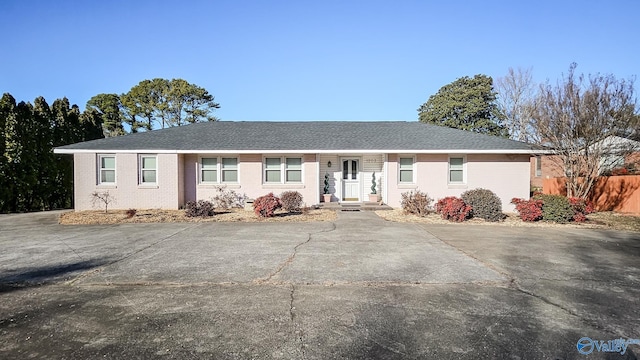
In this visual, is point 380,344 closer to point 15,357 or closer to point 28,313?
point 15,357

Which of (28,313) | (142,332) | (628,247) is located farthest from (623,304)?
(28,313)

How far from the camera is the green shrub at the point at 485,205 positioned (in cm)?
1209

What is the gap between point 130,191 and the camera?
14445 mm

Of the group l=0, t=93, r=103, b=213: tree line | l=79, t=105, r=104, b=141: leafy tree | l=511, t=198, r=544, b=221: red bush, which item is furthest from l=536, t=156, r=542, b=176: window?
l=0, t=93, r=103, b=213: tree line

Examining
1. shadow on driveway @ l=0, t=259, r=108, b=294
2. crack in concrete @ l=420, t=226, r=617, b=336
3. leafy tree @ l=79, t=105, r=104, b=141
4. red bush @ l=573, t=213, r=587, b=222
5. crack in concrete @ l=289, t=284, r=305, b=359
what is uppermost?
leafy tree @ l=79, t=105, r=104, b=141

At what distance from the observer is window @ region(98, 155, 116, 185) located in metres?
14.4

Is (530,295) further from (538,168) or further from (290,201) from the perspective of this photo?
(538,168)

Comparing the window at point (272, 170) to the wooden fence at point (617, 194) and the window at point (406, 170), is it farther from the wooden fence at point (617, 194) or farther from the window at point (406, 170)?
the wooden fence at point (617, 194)

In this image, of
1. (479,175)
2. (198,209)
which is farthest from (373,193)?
(198,209)

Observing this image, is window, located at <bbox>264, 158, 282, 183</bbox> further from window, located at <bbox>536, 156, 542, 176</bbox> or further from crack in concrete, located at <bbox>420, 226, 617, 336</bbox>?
window, located at <bbox>536, 156, 542, 176</bbox>

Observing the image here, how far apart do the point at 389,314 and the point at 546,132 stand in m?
13.5

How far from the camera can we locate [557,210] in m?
11.6

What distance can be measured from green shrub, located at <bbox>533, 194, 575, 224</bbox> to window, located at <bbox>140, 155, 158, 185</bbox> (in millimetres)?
16517

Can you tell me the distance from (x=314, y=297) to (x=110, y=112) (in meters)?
41.0
